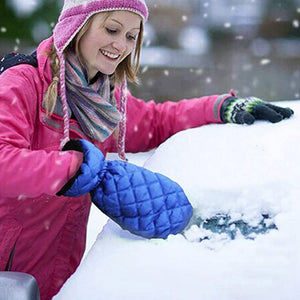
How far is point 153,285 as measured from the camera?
906mm

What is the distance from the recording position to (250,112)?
5.18 ft

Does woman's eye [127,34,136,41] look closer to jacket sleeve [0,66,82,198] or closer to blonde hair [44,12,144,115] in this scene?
blonde hair [44,12,144,115]

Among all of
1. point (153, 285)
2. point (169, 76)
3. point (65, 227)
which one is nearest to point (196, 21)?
point (169, 76)

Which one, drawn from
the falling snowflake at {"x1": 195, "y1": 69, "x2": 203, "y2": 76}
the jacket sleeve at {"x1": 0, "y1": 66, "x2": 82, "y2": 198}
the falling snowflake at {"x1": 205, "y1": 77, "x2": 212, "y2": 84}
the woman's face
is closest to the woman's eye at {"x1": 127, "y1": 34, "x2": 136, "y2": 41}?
the woman's face

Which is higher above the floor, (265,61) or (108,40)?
(108,40)

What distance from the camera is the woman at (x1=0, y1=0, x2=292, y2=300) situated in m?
1.38

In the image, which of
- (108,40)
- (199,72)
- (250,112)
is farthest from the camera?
(199,72)

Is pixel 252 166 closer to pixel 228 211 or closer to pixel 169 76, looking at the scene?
pixel 228 211

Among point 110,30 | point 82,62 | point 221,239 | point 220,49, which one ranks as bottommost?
point 220,49

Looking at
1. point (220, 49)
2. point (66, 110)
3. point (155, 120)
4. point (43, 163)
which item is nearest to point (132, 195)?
point (43, 163)

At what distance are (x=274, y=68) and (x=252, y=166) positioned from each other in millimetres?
9383

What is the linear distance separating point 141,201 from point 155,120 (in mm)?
772

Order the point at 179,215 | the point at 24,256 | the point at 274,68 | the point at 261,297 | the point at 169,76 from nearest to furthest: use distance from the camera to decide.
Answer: the point at 261,297
the point at 179,215
the point at 24,256
the point at 169,76
the point at 274,68

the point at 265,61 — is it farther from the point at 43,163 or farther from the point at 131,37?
the point at 43,163
